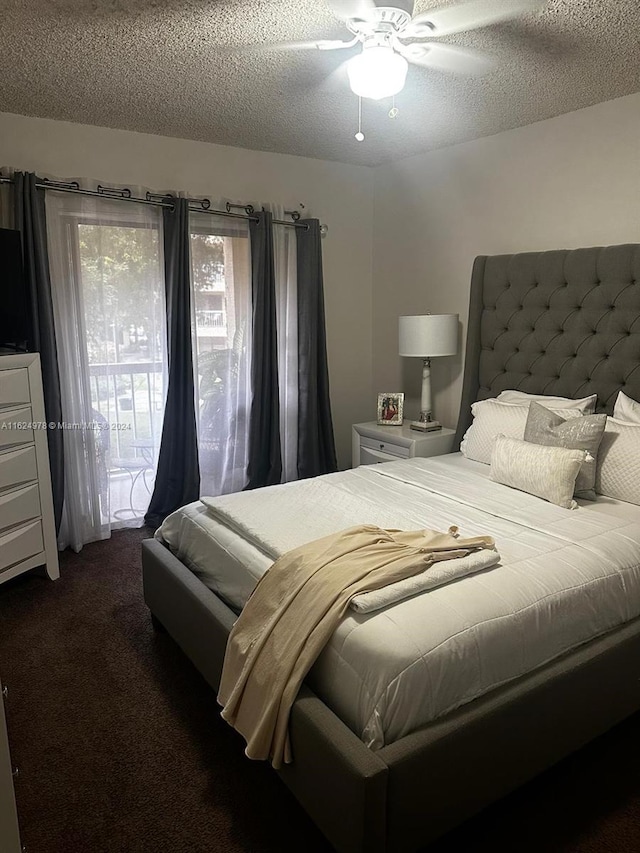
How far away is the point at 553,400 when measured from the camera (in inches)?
122

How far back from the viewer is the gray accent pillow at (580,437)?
8.44 ft

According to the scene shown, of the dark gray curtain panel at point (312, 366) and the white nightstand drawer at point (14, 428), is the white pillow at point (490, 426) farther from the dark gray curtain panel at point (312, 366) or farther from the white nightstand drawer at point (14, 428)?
the white nightstand drawer at point (14, 428)

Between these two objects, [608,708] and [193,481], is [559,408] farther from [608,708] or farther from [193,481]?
[193,481]

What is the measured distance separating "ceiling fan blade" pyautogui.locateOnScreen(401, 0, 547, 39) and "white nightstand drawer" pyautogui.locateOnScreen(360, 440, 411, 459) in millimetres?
2235

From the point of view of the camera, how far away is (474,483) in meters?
2.82

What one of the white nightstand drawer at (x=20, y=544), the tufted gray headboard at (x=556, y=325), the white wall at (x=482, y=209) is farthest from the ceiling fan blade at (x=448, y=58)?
the white nightstand drawer at (x=20, y=544)

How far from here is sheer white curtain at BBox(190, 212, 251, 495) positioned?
12.7 feet

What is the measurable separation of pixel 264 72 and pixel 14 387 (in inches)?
71.3

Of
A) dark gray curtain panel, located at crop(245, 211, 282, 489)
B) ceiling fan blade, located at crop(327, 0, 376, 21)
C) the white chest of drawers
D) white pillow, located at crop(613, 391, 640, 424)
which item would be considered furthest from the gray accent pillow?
the white chest of drawers

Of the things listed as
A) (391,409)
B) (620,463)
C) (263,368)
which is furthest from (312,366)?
(620,463)

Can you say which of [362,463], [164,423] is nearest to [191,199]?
[164,423]

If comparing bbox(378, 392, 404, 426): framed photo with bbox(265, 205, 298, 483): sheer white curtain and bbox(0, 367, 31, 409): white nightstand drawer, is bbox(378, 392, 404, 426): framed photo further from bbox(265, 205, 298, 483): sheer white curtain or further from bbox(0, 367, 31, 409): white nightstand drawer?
bbox(0, 367, 31, 409): white nightstand drawer

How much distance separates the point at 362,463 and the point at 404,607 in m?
2.46

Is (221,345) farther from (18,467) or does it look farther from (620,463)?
(620,463)
